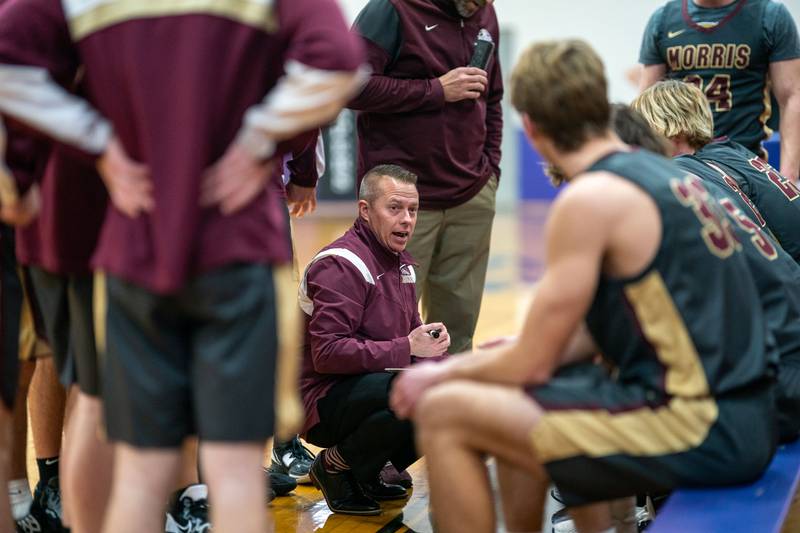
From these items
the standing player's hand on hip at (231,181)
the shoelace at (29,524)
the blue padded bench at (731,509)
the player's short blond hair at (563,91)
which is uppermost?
the player's short blond hair at (563,91)

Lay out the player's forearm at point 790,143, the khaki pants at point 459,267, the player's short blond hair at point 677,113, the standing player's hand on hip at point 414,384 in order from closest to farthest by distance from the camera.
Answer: the standing player's hand on hip at point 414,384 → the player's short blond hair at point 677,113 → the khaki pants at point 459,267 → the player's forearm at point 790,143

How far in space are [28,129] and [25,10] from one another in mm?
241

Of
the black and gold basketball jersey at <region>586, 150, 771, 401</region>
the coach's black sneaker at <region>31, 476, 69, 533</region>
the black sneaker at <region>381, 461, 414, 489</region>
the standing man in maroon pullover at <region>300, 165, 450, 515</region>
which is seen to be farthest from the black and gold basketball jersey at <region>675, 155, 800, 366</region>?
the coach's black sneaker at <region>31, 476, 69, 533</region>

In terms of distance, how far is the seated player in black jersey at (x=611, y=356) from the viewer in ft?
7.63

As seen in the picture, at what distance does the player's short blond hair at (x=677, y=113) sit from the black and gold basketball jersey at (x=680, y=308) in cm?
131

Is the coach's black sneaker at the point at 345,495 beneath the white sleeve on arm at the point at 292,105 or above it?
beneath

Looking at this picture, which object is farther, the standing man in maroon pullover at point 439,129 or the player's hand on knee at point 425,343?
the standing man in maroon pullover at point 439,129

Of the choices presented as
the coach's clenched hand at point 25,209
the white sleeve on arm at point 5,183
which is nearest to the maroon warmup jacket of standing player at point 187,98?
the white sleeve on arm at point 5,183

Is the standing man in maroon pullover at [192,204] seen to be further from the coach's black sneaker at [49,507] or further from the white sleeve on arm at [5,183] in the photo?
the coach's black sneaker at [49,507]

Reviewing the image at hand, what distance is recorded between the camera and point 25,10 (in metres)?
2.24

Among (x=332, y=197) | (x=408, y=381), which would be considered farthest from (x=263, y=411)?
(x=332, y=197)

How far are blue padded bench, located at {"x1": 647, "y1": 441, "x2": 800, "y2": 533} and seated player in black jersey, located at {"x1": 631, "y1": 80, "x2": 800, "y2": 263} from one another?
4.83ft

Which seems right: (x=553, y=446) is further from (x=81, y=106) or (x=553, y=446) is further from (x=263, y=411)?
(x=81, y=106)

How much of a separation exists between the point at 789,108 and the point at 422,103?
1.75 metres
